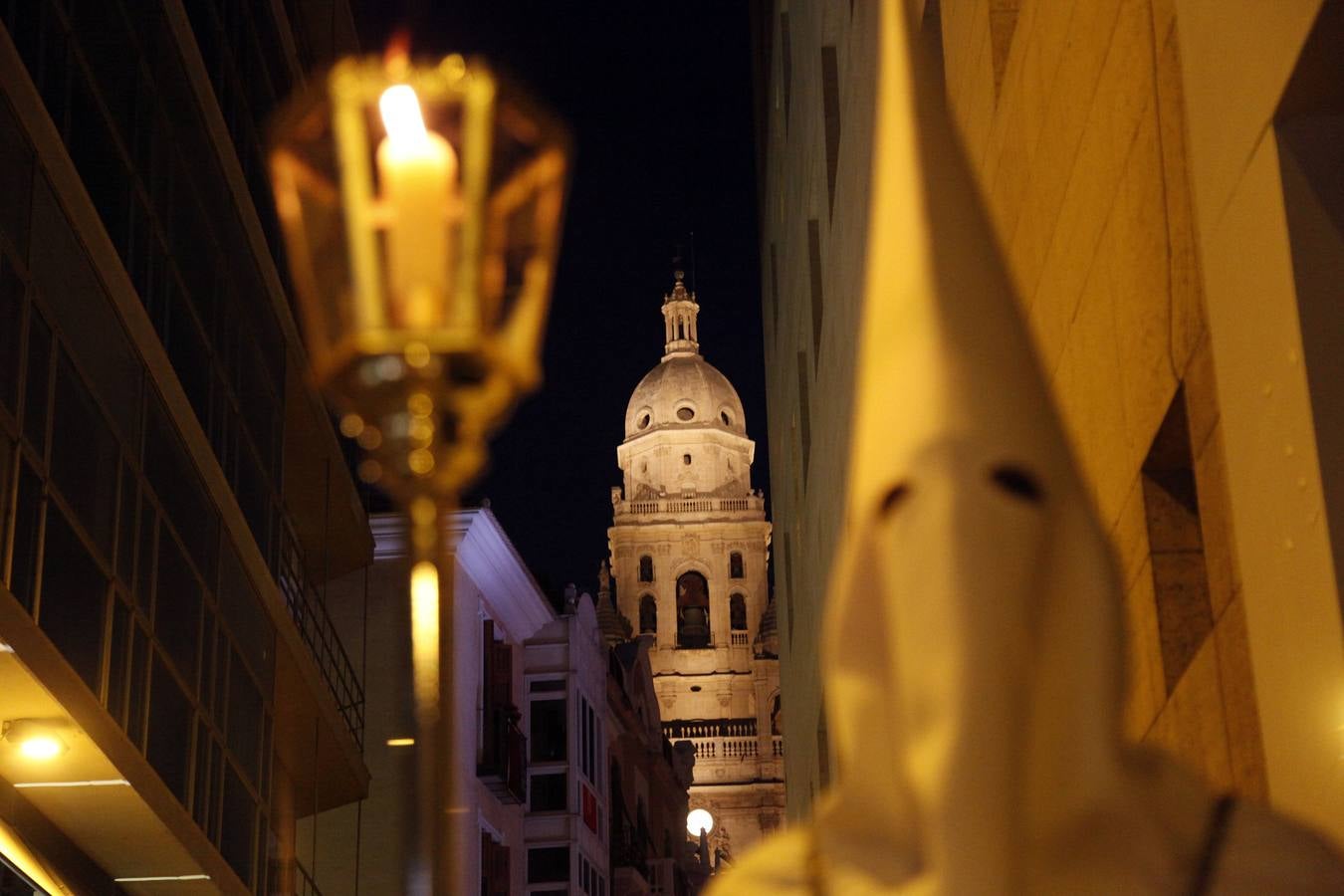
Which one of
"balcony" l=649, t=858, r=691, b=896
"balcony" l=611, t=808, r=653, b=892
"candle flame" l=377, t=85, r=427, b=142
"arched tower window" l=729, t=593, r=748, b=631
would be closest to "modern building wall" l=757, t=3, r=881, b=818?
"candle flame" l=377, t=85, r=427, b=142

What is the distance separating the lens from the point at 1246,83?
593 cm

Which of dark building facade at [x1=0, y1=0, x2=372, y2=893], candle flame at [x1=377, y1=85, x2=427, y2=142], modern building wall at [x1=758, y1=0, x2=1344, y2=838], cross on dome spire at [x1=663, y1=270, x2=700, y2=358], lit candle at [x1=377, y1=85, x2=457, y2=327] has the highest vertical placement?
cross on dome spire at [x1=663, y1=270, x2=700, y2=358]

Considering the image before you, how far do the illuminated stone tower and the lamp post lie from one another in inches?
4811

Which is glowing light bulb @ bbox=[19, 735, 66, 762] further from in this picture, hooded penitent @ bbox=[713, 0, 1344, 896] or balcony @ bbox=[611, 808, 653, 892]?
balcony @ bbox=[611, 808, 653, 892]

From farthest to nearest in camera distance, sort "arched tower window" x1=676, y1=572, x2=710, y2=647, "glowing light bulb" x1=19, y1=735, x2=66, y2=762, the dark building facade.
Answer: "arched tower window" x1=676, y1=572, x2=710, y2=647 < "glowing light bulb" x1=19, y1=735, x2=66, y2=762 < the dark building facade

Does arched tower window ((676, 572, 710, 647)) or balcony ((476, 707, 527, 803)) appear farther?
arched tower window ((676, 572, 710, 647))

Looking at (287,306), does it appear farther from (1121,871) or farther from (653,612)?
(653,612)

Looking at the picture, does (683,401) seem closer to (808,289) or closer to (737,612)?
(737,612)

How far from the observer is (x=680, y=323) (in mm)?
142875

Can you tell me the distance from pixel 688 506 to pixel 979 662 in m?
129

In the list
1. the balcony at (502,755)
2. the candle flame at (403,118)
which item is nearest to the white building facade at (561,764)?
the balcony at (502,755)

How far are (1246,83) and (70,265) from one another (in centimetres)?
1186

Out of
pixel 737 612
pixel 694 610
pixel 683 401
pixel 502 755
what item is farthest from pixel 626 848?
pixel 683 401

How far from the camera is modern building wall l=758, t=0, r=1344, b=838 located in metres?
5.43
